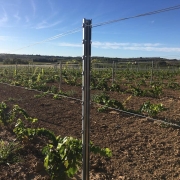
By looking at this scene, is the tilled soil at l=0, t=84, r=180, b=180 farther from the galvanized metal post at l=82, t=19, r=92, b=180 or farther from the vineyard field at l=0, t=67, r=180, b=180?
the galvanized metal post at l=82, t=19, r=92, b=180

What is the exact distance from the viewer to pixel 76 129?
17.8 feet

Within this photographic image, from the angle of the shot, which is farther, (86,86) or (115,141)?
(115,141)

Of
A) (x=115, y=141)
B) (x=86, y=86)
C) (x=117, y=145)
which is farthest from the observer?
(x=115, y=141)

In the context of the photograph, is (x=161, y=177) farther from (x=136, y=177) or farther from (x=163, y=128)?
(x=163, y=128)

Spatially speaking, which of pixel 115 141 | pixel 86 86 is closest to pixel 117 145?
pixel 115 141

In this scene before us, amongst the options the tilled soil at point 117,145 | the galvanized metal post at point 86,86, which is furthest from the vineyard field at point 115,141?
the galvanized metal post at point 86,86

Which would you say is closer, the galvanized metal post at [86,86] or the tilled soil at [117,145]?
the galvanized metal post at [86,86]

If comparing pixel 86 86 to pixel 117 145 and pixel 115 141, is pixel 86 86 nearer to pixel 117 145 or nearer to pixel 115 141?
pixel 117 145

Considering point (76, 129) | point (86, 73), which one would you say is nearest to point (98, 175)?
point (86, 73)

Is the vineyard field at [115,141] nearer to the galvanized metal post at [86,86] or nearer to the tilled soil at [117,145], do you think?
the tilled soil at [117,145]

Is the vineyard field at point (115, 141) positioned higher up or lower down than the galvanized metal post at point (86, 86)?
lower down

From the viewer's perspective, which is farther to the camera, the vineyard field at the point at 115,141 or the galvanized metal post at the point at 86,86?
the vineyard field at the point at 115,141

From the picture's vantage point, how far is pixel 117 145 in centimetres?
446

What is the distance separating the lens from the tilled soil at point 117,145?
3457mm
